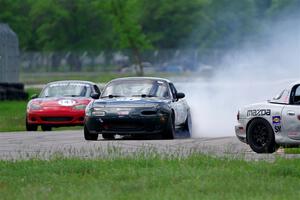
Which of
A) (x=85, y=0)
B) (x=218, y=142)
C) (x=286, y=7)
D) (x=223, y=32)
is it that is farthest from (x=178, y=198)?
(x=85, y=0)

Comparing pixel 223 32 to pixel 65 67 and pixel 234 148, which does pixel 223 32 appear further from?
pixel 234 148

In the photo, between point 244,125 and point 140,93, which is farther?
point 140,93

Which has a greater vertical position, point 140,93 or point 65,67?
point 140,93

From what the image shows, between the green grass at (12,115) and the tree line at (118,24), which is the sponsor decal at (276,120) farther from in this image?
the tree line at (118,24)

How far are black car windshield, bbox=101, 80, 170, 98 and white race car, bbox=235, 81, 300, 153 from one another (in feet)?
14.6

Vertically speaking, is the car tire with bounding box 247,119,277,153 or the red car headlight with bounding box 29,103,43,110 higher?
the car tire with bounding box 247,119,277,153

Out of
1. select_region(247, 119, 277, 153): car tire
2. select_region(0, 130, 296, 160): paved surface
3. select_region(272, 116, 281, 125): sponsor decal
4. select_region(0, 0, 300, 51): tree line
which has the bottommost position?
select_region(0, 0, 300, 51): tree line

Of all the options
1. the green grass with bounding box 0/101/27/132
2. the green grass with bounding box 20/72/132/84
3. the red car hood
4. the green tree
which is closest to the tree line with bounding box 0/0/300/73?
the green tree

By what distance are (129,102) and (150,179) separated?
8.80 metres

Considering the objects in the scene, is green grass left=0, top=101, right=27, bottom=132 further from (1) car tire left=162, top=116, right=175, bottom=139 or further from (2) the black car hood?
(1) car tire left=162, top=116, right=175, bottom=139

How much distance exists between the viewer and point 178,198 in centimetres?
1162

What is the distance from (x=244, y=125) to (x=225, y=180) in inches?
230

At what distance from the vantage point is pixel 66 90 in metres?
28.9

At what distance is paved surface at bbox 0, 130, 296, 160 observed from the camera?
17.3 metres
